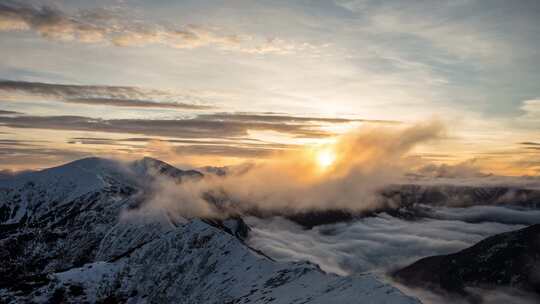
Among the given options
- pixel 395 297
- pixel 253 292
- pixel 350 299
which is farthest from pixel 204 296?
pixel 395 297

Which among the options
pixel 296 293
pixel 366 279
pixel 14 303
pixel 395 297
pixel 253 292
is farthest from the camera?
pixel 14 303

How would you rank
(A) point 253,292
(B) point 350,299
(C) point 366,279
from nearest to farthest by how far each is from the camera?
(B) point 350,299 < (C) point 366,279 < (A) point 253,292

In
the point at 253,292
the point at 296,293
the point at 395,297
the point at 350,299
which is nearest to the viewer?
the point at 395,297

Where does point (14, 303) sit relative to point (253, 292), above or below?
below

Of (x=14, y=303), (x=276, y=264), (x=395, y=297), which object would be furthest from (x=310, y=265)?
(x=14, y=303)

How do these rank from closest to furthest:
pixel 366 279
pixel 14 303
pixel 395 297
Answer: pixel 395 297
pixel 366 279
pixel 14 303

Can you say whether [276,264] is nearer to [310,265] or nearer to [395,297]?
[310,265]

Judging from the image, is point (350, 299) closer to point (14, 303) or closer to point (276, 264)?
point (276, 264)

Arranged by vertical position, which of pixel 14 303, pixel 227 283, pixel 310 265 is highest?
pixel 310 265

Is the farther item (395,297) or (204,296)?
(204,296)
